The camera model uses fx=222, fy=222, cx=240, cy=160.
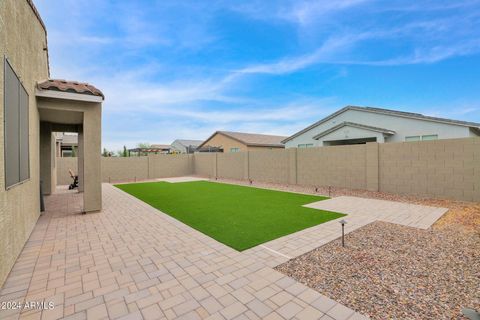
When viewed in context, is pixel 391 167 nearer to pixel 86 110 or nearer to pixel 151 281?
pixel 151 281

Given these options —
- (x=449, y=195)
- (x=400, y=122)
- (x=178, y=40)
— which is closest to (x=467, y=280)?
(x=449, y=195)

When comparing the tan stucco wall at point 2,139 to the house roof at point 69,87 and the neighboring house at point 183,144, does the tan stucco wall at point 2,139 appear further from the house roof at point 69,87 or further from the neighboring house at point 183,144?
the neighboring house at point 183,144

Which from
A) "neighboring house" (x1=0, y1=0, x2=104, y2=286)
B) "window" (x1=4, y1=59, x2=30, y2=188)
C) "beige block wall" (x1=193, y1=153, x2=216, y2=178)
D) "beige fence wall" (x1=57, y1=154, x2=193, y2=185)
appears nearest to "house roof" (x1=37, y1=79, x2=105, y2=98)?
"neighboring house" (x1=0, y1=0, x2=104, y2=286)

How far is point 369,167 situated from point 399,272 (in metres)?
7.62

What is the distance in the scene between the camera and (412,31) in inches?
367

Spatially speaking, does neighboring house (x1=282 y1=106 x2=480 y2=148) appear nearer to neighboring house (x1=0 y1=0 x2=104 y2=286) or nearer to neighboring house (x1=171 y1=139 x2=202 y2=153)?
neighboring house (x1=0 y1=0 x2=104 y2=286)

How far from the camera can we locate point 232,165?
1756 centimetres

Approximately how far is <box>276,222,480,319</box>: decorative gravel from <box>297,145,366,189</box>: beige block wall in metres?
5.63

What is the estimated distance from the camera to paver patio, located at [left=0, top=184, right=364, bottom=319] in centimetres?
241

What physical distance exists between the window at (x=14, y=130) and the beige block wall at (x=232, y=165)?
1292 centimetres

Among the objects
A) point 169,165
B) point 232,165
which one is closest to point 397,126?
point 232,165

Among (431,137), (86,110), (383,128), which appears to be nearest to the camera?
(86,110)

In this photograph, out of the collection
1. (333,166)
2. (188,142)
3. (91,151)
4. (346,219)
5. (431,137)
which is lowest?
(346,219)

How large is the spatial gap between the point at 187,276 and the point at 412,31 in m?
12.3
